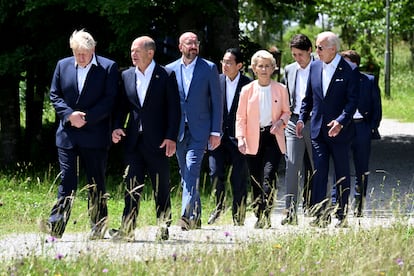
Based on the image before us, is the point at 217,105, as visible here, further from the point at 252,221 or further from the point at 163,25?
the point at 163,25

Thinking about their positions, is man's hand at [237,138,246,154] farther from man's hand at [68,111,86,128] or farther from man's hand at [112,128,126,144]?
man's hand at [68,111,86,128]

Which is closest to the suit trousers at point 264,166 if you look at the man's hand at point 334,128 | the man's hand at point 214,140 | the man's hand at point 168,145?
the man's hand at point 214,140

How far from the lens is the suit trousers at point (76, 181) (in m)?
9.60

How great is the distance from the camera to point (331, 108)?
10883mm

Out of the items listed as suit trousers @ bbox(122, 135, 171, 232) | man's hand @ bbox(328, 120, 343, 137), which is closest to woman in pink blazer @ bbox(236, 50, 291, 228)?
man's hand @ bbox(328, 120, 343, 137)

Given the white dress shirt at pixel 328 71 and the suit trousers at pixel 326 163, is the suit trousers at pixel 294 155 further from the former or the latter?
the white dress shirt at pixel 328 71

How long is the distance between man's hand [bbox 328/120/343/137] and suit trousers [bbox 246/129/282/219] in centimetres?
60

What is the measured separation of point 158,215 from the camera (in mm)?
10031

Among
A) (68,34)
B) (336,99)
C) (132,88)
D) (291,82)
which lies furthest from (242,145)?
(68,34)

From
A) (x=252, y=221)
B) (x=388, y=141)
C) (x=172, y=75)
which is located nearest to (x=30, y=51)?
(x=252, y=221)

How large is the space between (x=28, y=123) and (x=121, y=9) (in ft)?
21.7

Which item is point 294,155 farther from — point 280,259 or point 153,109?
point 280,259

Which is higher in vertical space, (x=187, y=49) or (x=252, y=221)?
(x=187, y=49)

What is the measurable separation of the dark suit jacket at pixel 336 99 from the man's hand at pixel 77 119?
8.44ft
